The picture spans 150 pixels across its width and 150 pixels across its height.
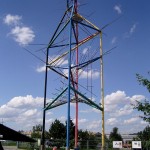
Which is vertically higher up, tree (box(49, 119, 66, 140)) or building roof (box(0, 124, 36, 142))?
tree (box(49, 119, 66, 140))

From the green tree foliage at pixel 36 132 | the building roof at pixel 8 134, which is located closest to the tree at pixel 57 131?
the green tree foliage at pixel 36 132

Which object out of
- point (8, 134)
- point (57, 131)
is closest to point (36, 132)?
point (57, 131)

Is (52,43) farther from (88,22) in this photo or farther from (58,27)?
(88,22)

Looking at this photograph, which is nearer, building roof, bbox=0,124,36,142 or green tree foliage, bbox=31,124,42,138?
building roof, bbox=0,124,36,142

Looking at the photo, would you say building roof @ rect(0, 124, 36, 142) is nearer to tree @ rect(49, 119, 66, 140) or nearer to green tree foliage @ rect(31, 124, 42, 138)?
green tree foliage @ rect(31, 124, 42, 138)

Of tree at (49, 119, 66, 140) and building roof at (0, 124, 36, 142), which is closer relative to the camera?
building roof at (0, 124, 36, 142)

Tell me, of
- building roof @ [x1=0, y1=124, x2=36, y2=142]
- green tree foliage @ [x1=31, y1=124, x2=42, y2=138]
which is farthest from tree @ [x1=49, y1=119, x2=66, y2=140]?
building roof @ [x1=0, y1=124, x2=36, y2=142]

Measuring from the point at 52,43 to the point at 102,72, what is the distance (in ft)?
13.3

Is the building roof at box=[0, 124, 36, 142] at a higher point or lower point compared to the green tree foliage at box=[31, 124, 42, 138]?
lower

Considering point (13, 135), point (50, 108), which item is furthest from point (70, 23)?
point (13, 135)

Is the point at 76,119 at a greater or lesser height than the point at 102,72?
lesser

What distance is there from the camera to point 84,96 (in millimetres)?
20938

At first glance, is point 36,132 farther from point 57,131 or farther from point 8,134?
point 8,134

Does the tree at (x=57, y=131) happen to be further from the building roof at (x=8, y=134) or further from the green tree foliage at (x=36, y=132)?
the building roof at (x=8, y=134)
